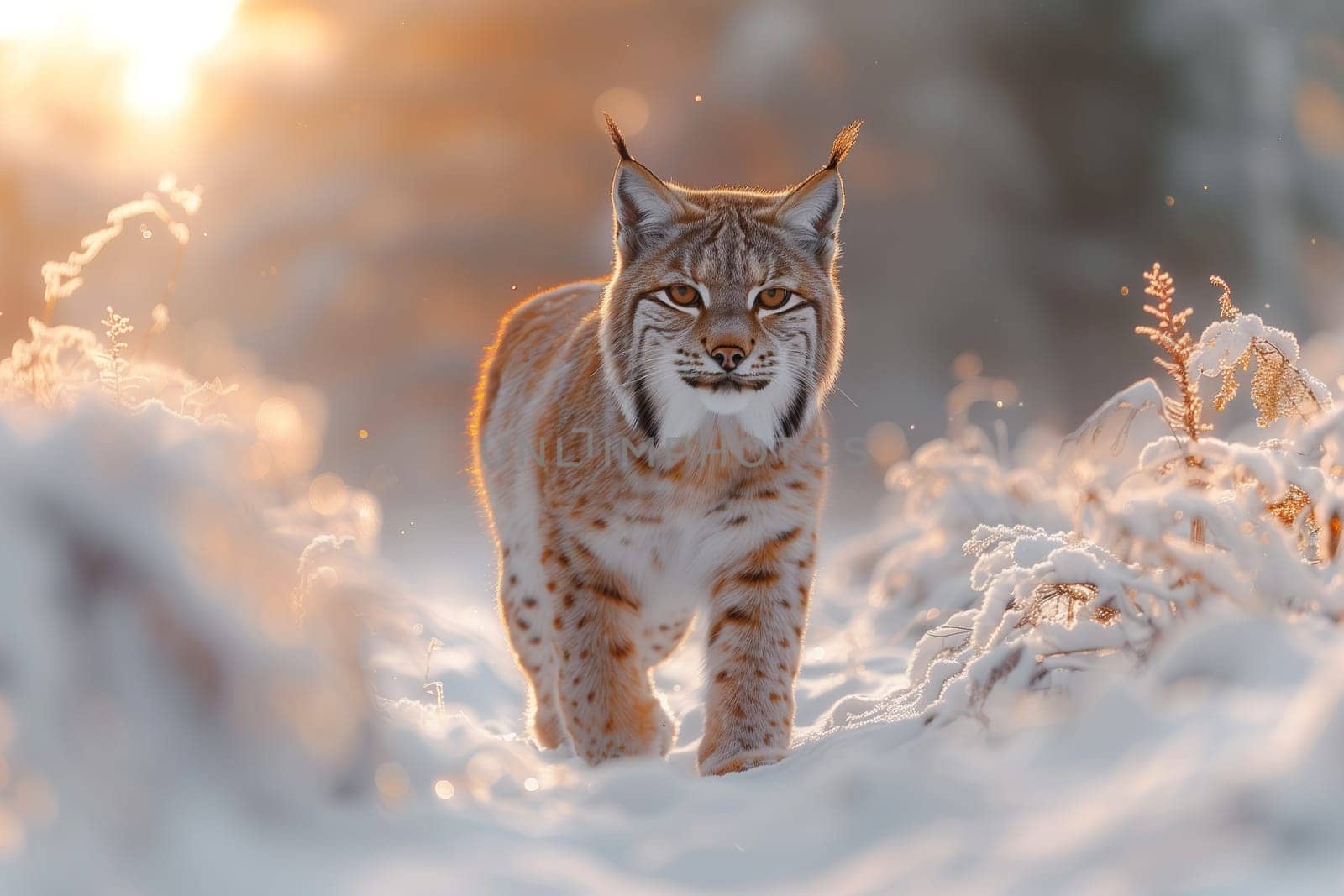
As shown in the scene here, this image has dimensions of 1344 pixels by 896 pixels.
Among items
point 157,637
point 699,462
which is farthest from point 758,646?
point 157,637

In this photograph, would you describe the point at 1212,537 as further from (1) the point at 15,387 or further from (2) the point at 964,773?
(1) the point at 15,387

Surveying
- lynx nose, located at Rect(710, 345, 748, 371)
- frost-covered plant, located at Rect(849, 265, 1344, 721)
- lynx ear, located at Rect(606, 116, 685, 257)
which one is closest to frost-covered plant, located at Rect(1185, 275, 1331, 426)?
frost-covered plant, located at Rect(849, 265, 1344, 721)

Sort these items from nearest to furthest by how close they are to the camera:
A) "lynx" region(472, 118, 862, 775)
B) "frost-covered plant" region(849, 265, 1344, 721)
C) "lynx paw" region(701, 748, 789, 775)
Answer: "frost-covered plant" region(849, 265, 1344, 721) → "lynx paw" region(701, 748, 789, 775) → "lynx" region(472, 118, 862, 775)

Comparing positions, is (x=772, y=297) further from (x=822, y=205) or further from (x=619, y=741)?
(x=619, y=741)

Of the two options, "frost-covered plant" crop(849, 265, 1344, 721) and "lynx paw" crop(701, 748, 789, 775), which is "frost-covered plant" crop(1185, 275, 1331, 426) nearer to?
"frost-covered plant" crop(849, 265, 1344, 721)

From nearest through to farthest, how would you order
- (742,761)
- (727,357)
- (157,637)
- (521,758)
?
(157,637) → (521,758) → (742,761) → (727,357)

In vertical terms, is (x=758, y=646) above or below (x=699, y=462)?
below

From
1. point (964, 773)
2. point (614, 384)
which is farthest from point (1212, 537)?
point (614, 384)
